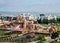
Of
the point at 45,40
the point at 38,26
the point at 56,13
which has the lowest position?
the point at 45,40

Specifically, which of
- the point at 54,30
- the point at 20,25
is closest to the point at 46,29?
the point at 54,30

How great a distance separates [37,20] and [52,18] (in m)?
0.31

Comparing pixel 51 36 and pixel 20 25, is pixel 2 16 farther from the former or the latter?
pixel 51 36

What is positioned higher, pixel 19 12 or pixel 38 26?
pixel 19 12

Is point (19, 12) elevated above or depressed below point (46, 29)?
above

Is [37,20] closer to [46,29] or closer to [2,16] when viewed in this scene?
[46,29]

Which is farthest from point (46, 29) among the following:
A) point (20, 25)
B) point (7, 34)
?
point (7, 34)

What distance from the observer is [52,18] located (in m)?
3.76

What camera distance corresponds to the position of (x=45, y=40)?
347cm

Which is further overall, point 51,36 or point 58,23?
point 58,23

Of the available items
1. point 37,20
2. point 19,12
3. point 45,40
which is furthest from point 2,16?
point 45,40

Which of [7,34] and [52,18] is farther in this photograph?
[52,18]

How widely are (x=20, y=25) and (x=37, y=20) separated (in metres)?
0.36

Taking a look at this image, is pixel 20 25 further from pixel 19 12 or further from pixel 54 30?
pixel 54 30
